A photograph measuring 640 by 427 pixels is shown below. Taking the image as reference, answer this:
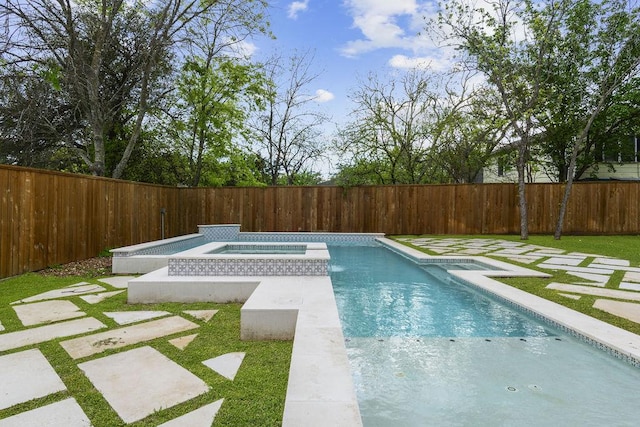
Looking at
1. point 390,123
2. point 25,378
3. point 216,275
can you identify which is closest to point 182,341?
point 25,378

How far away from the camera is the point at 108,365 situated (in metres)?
2.15

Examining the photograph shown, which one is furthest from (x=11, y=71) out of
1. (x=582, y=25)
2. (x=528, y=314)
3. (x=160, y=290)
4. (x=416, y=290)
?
(x=582, y=25)

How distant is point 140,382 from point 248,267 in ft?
7.59

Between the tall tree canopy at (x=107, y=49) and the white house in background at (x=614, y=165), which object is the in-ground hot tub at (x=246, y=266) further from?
the white house in background at (x=614, y=165)

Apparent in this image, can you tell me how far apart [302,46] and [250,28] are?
508cm

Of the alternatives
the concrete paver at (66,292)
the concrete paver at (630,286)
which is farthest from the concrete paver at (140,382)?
the concrete paver at (630,286)

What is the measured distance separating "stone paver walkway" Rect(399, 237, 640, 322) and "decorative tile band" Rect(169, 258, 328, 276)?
2.80m

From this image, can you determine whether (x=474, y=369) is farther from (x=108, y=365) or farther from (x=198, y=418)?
(x=108, y=365)

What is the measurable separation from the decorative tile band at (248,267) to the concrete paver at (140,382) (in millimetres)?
1893

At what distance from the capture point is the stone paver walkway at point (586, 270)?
3.40m

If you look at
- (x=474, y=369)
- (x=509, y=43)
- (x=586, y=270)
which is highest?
(x=509, y=43)

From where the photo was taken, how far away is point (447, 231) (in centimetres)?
1097

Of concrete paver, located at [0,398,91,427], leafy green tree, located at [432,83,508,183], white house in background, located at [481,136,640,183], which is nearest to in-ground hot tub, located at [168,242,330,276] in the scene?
concrete paver, located at [0,398,91,427]

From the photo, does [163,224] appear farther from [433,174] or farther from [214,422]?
[433,174]
